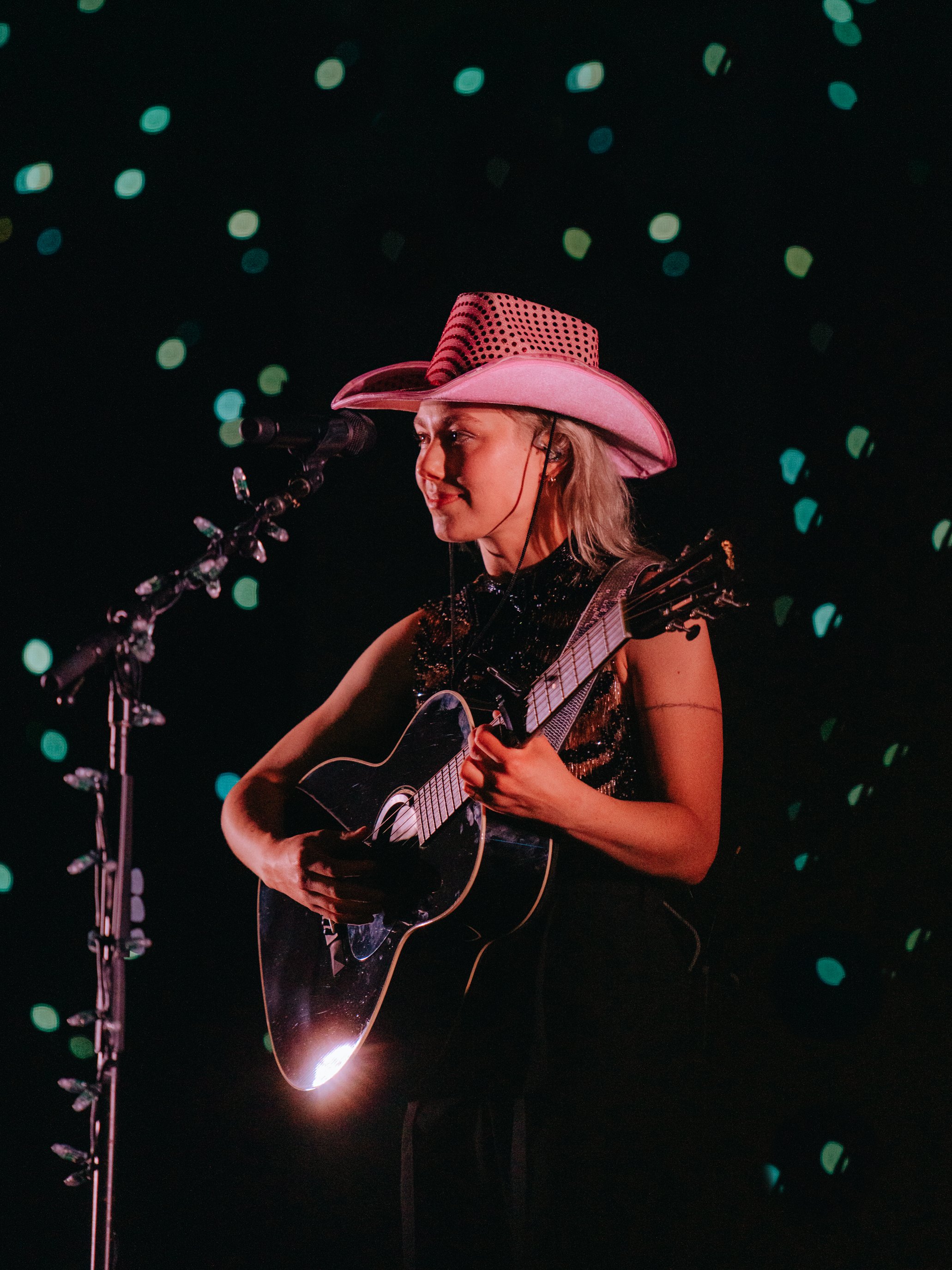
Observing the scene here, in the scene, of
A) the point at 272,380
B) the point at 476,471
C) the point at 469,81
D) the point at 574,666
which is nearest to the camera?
the point at 574,666

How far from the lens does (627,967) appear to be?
143 centimetres

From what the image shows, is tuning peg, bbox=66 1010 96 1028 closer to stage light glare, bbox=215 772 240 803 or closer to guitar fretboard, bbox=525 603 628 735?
guitar fretboard, bbox=525 603 628 735

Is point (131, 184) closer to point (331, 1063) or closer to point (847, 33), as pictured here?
point (847, 33)

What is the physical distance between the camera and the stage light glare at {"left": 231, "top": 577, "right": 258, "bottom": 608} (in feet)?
7.76

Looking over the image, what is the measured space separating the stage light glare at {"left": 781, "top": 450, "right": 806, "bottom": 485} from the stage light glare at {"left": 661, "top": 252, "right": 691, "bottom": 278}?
1.41ft

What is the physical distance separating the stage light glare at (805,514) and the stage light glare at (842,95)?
2.35ft

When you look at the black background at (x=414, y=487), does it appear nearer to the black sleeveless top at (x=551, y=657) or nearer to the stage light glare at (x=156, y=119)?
the stage light glare at (x=156, y=119)

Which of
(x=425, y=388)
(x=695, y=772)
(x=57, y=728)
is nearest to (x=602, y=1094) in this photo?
(x=695, y=772)

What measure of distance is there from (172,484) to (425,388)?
850 mm

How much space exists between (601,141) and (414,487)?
804 mm

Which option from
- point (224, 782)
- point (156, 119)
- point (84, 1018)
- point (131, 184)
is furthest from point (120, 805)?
point (156, 119)

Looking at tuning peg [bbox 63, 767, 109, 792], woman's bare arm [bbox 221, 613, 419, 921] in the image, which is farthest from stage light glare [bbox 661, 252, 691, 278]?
tuning peg [bbox 63, 767, 109, 792]

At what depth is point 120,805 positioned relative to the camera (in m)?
1.45

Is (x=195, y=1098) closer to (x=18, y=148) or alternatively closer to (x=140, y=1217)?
(x=140, y=1217)
